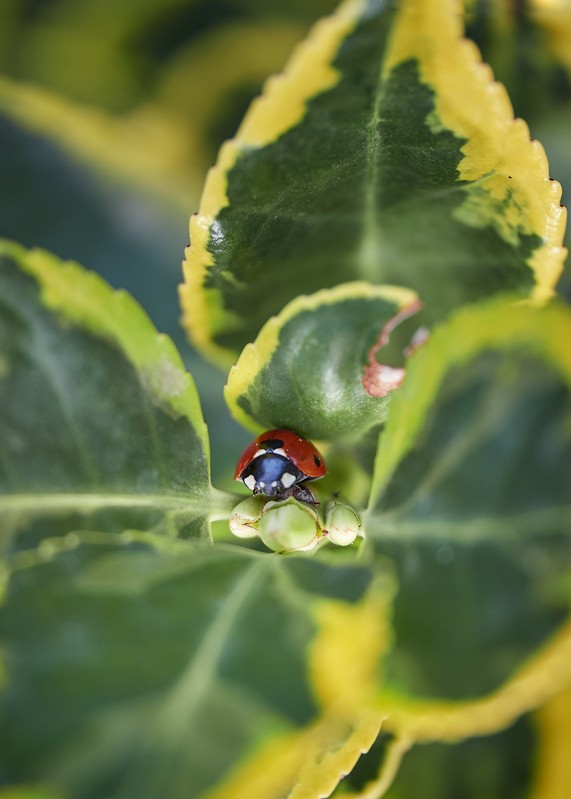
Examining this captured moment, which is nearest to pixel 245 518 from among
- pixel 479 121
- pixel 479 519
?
pixel 479 519

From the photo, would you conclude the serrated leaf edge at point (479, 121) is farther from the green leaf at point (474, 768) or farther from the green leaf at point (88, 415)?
the green leaf at point (474, 768)

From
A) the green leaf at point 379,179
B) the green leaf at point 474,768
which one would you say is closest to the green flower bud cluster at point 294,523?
the green leaf at point 379,179

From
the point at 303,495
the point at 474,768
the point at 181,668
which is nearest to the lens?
the point at 181,668

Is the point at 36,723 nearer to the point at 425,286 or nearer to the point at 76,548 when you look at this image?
the point at 76,548

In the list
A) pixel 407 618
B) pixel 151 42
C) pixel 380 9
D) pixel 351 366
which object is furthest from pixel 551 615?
pixel 151 42

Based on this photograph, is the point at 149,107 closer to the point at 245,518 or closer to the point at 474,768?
the point at 245,518

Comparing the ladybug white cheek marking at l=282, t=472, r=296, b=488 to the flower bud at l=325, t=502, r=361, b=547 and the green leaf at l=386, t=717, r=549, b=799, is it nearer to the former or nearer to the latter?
the flower bud at l=325, t=502, r=361, b=547

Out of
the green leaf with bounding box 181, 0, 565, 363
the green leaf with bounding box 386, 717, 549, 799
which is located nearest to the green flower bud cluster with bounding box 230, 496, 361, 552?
the green leaf with bounding box 181, 0, 565, 363
